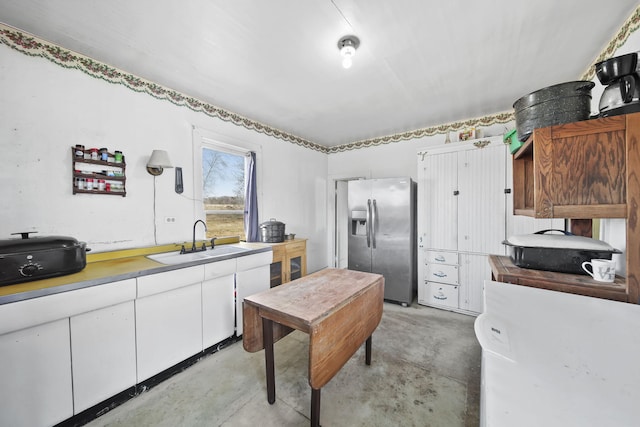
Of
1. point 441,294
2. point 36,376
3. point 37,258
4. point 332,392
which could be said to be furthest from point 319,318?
point 441,294

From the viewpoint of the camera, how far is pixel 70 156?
1.90 m

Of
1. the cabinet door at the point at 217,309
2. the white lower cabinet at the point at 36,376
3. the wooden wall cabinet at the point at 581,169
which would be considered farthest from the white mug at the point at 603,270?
the white lower cabinet at the point at 36,376

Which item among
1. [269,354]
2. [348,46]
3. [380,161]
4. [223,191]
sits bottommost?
[269,354]

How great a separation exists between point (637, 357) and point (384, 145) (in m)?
3.81

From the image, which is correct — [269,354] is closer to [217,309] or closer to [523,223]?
[217,309]

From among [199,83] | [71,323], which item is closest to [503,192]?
[199,83]

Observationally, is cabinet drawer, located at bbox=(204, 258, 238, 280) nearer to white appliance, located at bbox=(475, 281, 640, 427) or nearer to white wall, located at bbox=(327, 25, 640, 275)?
white appliance, located at bbox=(475, 281, 640, 427)

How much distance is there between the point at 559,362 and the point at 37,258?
251 cm

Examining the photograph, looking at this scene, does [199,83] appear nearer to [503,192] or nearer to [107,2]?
[107,2]

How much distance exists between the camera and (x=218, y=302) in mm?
2252

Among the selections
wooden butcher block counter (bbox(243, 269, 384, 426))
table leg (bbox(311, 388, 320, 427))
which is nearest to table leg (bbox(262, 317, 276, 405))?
wooden butcher block counter (bbox(243, 269, 384, 426))

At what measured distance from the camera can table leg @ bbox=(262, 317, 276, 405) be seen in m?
1.59

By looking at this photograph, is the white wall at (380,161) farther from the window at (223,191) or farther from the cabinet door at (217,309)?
the cabinet door at (217,309)

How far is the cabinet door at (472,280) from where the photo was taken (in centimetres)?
288
